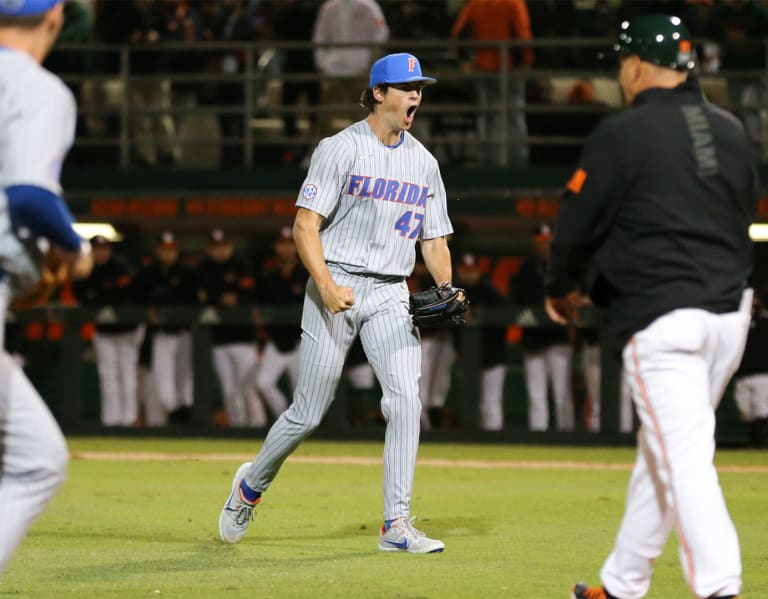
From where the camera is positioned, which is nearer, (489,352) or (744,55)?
(489,352)

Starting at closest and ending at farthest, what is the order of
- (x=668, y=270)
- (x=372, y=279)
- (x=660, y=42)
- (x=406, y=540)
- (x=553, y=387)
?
(x=668, y=270) → (x=660, y=42) → (x=406, y=540) → (x=372, y=279) → (x=553, y=387)

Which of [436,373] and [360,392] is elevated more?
[436,373]

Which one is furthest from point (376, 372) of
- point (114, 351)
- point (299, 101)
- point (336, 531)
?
point (299, 101)

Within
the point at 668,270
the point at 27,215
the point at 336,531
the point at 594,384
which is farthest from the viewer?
the point at 594,384

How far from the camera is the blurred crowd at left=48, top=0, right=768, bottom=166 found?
606 inches

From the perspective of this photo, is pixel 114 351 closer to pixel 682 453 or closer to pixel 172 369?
pixel 172 369

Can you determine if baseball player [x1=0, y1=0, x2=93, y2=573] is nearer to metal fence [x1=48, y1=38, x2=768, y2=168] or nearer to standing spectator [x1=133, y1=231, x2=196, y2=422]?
standing spectator [x1=133, y1=231, x2=196, y2=422]

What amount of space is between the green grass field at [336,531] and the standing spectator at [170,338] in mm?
1756

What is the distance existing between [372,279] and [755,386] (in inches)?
295

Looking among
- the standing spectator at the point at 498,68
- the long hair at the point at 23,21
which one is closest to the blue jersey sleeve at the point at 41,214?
the long hair at the point at 23,21

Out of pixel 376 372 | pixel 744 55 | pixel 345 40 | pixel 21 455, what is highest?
pixel 345 40

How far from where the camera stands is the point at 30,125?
3.95 metres

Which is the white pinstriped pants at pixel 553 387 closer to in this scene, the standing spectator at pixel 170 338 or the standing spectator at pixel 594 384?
the standing spectator at pixel 594 384

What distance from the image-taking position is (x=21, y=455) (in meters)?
4.09
